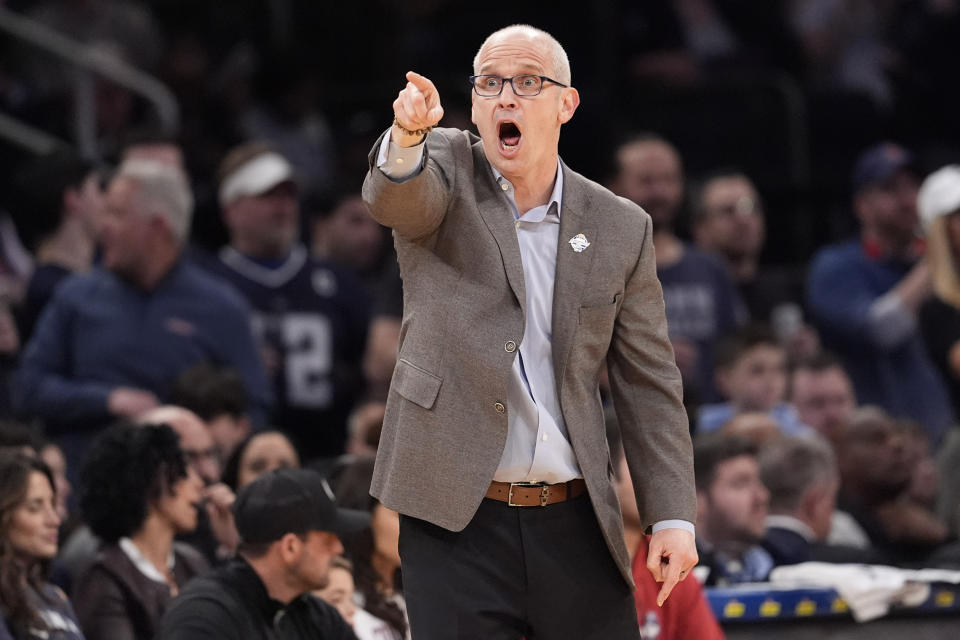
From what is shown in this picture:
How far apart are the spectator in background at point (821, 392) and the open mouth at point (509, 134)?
4470 millimetres

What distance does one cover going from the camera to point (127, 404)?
6.07 metres

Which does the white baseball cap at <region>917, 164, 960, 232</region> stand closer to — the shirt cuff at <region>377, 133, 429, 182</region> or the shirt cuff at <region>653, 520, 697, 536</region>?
the shirt cuff at <region>653, 520, 697, 536</region>

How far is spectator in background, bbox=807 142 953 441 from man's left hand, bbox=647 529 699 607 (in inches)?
178

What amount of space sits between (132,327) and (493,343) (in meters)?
3.39

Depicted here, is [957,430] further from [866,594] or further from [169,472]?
[169,472]

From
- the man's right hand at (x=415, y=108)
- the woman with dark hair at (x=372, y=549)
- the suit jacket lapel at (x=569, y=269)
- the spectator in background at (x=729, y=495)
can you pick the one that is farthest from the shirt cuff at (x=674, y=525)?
the spectator in background at (x=729, y=495)

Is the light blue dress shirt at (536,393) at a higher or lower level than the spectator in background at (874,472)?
higher

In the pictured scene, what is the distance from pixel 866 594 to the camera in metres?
5.18

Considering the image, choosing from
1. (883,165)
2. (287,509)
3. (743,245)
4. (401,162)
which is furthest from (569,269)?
(743,245)

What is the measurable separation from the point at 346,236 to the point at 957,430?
3360 millimetres

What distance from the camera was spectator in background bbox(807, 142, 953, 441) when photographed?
773 cm

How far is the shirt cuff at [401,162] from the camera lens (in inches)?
124

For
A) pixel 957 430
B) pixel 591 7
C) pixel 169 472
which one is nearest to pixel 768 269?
pixel 591 7

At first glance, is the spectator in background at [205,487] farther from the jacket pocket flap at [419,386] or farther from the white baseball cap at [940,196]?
the white baseball cap at [940,196]
